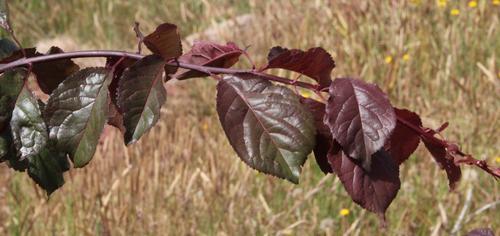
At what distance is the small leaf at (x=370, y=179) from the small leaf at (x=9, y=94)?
332 millimetres

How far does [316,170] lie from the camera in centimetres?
325

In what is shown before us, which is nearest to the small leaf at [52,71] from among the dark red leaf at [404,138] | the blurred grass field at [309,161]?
the dark red leaf at [404,138]

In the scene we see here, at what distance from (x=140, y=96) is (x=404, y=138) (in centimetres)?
29

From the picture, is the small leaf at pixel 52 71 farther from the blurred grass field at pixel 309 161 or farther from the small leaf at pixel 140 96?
the blurred grass field at pixel 309 161

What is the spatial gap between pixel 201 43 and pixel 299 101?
0.48 ft

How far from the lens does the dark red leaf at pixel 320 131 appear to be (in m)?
0.93

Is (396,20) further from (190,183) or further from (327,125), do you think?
(327,125)

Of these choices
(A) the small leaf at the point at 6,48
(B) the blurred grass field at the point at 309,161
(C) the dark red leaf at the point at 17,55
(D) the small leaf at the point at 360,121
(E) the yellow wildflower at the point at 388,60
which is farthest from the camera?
(E) the yellow wildflower at the point at 388,60

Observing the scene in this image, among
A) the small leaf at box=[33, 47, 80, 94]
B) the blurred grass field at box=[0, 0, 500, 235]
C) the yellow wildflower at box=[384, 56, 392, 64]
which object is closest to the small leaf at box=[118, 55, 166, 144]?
the small leaf at box=[33, 47, 80, 94]

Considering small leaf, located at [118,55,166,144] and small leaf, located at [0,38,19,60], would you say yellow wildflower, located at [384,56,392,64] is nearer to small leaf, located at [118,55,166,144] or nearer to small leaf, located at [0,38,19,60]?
small leaf, located at [0,38,19,60]

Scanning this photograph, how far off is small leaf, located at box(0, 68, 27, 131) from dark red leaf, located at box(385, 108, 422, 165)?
0.40 m

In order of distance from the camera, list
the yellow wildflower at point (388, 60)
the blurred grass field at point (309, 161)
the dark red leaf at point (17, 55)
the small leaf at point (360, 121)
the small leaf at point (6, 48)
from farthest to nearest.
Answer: the yellow wildflower at point (388, 60), the blurred grass field at point (309, 161), the small leaf at point (6, 48), the dark red leaf at point (17, 55), the small leaf at point (360, 121)

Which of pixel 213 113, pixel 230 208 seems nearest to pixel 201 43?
pixel 230 208

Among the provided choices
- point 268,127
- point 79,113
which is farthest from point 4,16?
point 268,127
